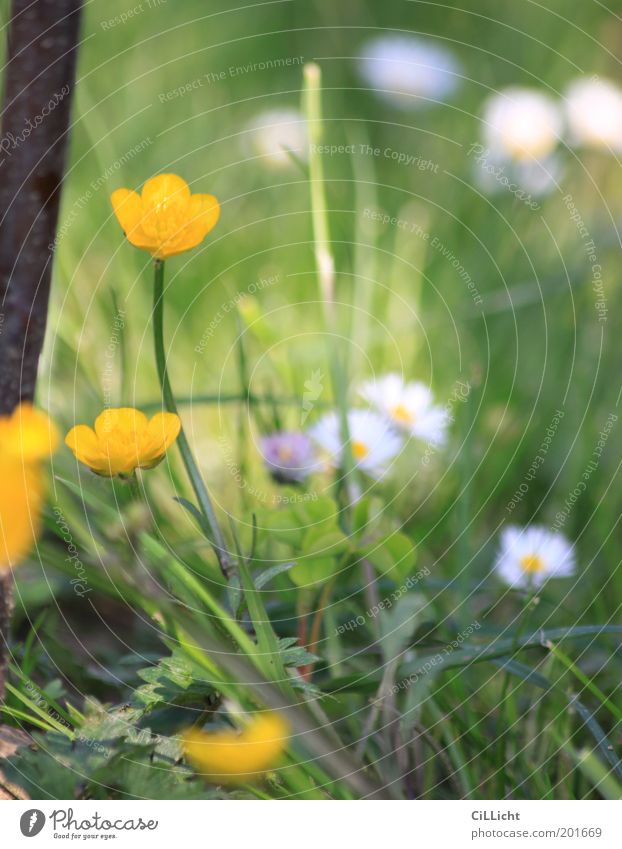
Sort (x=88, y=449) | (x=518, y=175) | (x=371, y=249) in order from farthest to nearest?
(x=518, y=175) < (x=371, y=249) < (x=88, y=449)

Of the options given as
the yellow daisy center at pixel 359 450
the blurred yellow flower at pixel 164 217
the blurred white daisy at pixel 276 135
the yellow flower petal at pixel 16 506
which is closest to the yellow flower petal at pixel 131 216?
the blurred yellow flower at pixel 164 217

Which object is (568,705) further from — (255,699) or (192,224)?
(192,224)

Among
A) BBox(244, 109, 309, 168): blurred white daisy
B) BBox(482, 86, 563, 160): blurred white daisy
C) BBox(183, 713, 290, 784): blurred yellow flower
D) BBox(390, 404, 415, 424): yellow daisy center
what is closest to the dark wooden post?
BBox(183, 713, 290, 784): blurred yellow flower

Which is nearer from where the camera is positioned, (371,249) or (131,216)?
(131,216)

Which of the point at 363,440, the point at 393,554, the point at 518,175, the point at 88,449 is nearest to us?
the point at 88,449

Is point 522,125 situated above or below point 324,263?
above

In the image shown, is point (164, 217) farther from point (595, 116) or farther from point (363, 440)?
point (595, 116)
